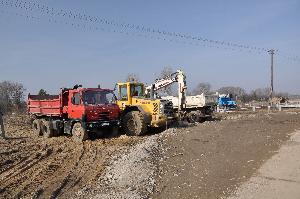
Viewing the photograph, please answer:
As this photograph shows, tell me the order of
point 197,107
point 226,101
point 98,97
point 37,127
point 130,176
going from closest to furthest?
point 130,176 → point 98,97 → point 37,127 → point 197,107 → point 226,101

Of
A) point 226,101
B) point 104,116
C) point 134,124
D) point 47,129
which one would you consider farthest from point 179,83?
point 226,101

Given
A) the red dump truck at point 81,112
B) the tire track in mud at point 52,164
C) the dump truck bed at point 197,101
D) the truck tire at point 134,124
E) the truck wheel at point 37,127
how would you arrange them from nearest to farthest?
1. the tire track in mud at point 52,164
2. the red dump truck at point 81,112
3. the truck tire at point 134,124
4. the truck wheel at point 37,127
5. the dump truck bed at point 197,101

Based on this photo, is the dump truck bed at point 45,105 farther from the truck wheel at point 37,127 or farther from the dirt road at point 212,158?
the dirt road at point 212,158

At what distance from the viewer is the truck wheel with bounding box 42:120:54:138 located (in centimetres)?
2032

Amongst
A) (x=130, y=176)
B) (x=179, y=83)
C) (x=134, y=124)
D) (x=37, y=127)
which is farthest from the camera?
(x=179, y=83)

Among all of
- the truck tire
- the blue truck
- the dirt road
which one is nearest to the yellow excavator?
the truck tire

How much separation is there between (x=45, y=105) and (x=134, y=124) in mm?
5130

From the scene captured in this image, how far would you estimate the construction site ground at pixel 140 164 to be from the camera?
32.5 ft

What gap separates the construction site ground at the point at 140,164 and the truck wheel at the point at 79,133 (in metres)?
0.34

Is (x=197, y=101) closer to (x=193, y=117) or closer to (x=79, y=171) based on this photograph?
(x=193, y=117)

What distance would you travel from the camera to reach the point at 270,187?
10180 mm

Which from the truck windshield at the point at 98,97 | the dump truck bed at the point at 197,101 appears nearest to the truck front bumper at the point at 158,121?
the truck windshield at the point at 98,97

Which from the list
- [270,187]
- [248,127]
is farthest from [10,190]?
[248,127]

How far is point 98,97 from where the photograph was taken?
1866cm
